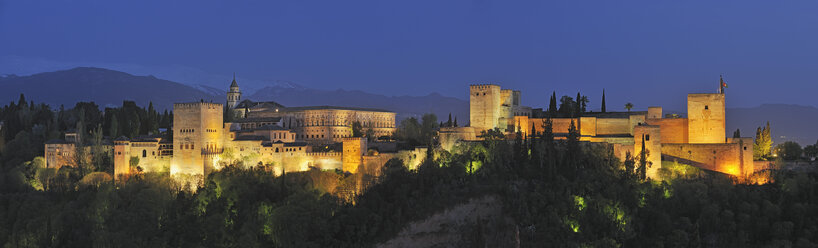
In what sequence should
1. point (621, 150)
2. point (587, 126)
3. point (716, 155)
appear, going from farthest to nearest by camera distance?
point (587, 126), point (716, 155), point (621, 150)

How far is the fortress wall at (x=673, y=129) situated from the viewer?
43188 millimetres

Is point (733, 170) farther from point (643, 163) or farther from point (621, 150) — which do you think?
point (621, 150)

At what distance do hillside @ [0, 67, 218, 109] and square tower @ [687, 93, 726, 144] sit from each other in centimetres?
9570

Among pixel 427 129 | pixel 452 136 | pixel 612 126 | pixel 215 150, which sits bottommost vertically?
pixel 215 150

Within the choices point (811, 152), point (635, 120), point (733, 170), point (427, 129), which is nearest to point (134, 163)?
point (427, 129)

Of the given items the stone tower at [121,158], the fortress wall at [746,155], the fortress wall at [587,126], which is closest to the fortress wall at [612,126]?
the fortress wall at [587,126]

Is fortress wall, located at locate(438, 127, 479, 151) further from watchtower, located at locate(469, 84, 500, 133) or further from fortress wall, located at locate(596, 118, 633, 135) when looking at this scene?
fortress wall, located at locate(596, 118, 633, 135)

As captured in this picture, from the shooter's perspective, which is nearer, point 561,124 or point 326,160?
point 326,160

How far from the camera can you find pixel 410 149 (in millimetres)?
45594

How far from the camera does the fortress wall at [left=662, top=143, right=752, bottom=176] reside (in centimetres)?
3994

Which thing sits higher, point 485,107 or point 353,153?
point 485,107

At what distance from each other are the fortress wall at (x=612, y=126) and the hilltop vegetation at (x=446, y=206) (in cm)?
477

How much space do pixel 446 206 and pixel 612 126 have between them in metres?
14.9

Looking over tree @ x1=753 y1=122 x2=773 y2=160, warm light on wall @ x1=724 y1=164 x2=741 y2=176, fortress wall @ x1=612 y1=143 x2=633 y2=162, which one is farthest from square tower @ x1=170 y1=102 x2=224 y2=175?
tree @ x1=753 y1=122 x2=773 y2=160
